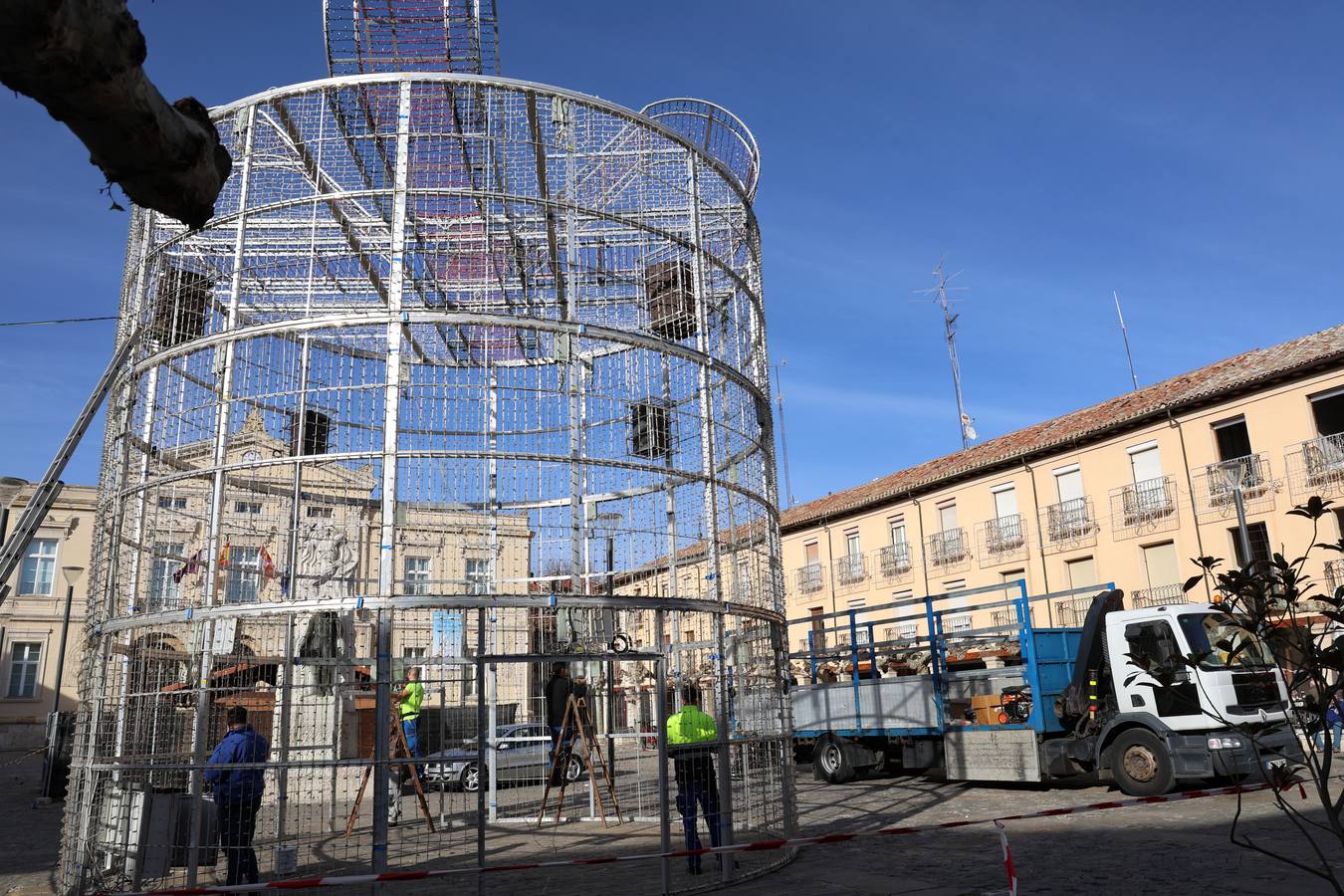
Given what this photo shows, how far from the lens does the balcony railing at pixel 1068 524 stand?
101 ft

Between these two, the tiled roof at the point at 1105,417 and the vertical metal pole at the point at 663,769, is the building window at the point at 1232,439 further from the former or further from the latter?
the vertical metal pole at the point at 663,769

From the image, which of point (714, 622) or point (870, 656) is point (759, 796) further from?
point (870, 656)

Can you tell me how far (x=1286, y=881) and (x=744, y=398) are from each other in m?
6.06

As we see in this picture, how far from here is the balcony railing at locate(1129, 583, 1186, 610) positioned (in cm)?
2844

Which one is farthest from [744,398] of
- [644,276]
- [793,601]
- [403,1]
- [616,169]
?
[793,601]

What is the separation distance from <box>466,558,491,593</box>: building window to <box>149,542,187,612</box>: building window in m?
3.10

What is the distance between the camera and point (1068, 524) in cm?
3153

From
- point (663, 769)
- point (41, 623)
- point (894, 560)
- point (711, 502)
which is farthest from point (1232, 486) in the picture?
point (41, 623)

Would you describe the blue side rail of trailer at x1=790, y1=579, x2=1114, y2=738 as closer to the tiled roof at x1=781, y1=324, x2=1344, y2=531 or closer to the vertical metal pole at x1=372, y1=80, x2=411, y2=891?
the vertical metal pole at x1=372, y1=80, x2=411, y2=891

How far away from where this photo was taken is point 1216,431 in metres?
28.4

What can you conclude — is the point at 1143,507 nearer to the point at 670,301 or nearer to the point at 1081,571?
the point at 1081,571

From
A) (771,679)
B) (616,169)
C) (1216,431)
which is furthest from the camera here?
(1216,431)

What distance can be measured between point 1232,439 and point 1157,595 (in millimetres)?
4924

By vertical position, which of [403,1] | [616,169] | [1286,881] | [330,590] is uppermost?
[403,1]
